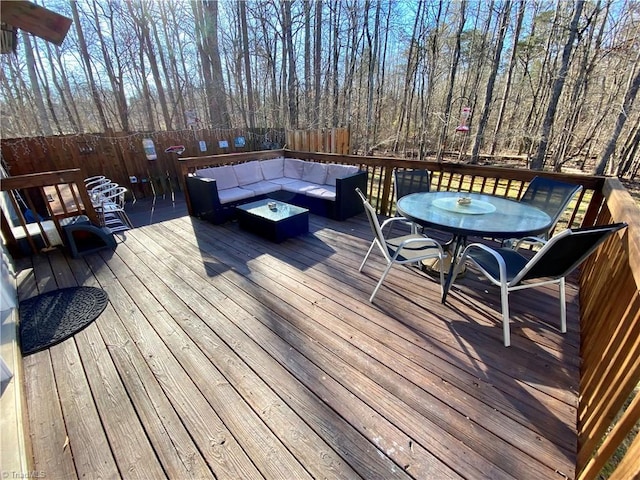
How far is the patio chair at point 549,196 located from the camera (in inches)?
97.7

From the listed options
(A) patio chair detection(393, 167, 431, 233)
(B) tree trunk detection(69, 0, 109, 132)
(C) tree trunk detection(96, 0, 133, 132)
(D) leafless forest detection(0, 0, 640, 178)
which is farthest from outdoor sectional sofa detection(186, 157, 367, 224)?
(C) tree trunk detection(96, 0, 133, 132)

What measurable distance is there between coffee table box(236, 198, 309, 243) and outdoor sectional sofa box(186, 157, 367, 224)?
49 cm

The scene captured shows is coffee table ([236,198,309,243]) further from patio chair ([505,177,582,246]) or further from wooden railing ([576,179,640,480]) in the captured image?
wooden railing ([576,179,640,480])

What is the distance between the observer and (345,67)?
34.0 feet

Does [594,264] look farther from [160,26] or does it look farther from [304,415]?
[160,26]

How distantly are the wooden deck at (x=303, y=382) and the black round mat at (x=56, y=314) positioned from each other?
0.10m

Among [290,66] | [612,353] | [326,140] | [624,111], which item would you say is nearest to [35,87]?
[290,66]

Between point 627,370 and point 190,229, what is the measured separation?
4.18 m

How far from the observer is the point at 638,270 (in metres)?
1.09

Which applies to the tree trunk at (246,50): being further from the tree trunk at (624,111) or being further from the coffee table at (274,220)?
the tree trunk at (624,111)

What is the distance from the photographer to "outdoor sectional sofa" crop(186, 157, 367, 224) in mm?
3963

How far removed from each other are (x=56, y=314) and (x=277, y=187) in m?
3.13

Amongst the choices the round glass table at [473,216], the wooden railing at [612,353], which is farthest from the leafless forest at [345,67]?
the wooden railing at [612,353]

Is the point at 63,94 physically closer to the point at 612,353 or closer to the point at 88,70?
the point at 88,70
